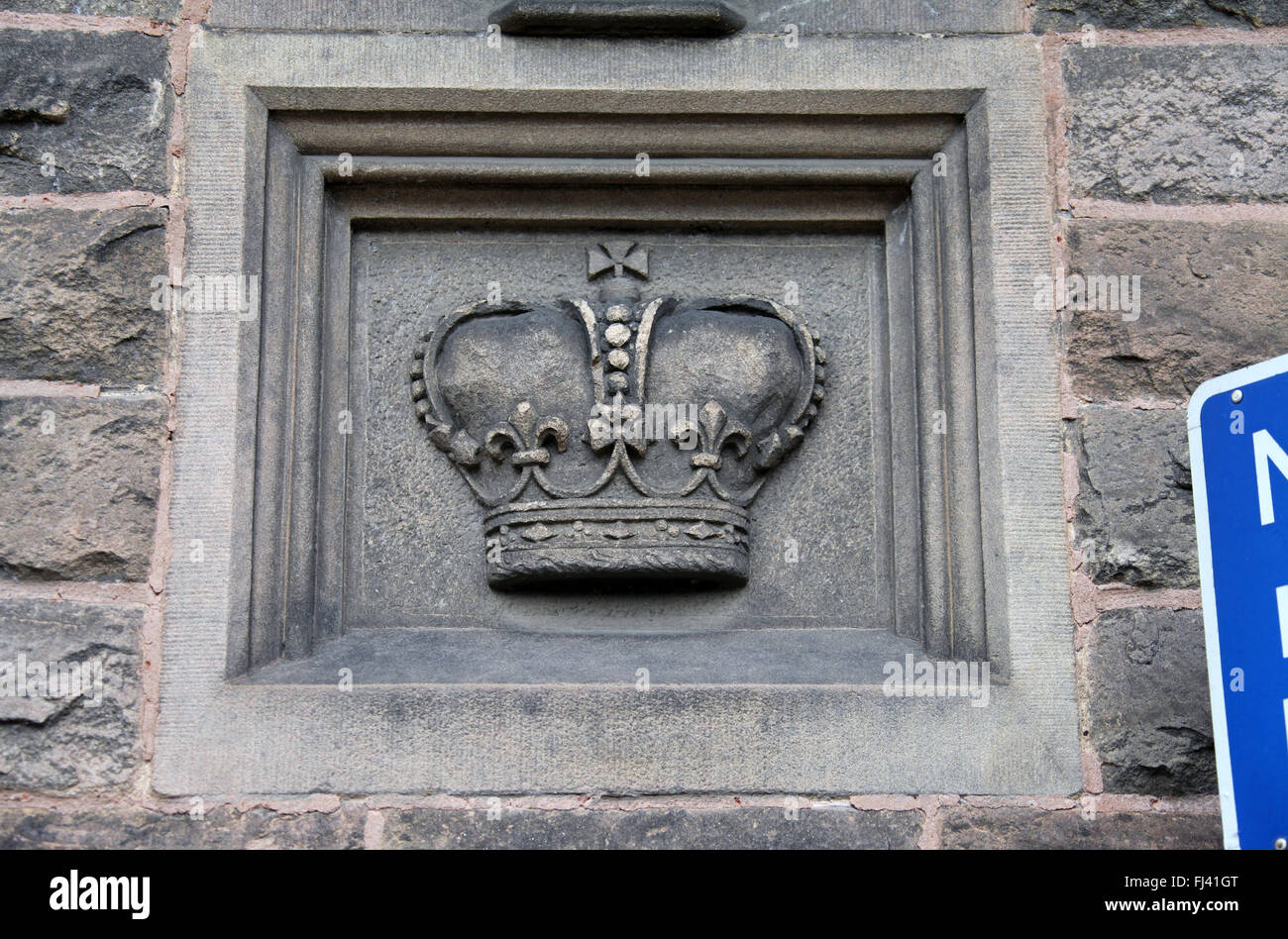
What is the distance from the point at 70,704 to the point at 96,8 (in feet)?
3.68

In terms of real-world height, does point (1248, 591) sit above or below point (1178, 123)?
below

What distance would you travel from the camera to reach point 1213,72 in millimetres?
2281

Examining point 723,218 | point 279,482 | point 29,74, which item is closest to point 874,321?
point 723,218

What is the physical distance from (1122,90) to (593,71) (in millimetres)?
861

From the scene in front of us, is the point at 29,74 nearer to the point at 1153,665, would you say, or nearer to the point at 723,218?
the point at 723,218

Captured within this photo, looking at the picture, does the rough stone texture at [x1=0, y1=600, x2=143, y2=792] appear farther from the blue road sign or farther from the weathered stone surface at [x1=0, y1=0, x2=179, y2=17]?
the blue road sign

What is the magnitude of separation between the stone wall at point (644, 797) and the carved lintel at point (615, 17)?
91 millimetres

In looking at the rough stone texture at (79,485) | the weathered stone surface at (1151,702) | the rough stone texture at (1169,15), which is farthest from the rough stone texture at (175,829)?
the rough stone texture at (1169,15)

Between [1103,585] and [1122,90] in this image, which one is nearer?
[1103,585]

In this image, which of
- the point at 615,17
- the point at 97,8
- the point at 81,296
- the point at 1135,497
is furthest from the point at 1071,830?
the point at 97,8

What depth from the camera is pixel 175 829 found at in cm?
199

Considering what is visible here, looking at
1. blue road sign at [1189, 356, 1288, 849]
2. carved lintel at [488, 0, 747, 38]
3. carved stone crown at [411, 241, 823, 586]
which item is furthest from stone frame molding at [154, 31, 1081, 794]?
blue road sign at [1189, 356, 1288, 849]

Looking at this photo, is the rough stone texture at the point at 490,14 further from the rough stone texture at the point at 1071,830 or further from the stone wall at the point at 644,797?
the rough stone texture at the point at 1071,830

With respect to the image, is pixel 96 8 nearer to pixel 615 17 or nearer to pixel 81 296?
pixel 81 296
